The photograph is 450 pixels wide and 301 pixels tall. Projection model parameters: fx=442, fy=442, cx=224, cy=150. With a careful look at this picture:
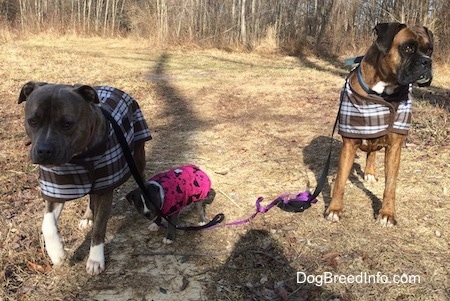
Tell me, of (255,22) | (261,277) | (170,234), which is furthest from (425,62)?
(255,22)

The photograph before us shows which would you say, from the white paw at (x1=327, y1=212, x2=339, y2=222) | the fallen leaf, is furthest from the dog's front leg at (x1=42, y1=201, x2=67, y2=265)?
the white paw at (x1=327, y1=212, x2=339, y2=222)

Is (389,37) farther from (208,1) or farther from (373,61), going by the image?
(208,1)

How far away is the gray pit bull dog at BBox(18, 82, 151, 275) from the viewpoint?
99.0 inches

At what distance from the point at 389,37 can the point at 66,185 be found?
8.70 ft

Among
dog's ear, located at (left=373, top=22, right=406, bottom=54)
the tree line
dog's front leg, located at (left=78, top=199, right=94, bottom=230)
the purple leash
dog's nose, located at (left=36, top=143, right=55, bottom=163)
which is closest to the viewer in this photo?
dog's nose, located at (left=36, top=143, right=55, bottom=163)

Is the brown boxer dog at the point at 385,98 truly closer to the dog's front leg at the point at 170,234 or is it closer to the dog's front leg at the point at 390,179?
the dog's front leg at the point at 390,179

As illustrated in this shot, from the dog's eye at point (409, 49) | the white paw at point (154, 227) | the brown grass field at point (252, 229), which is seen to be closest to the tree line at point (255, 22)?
the brown grass field at point (252, 229)

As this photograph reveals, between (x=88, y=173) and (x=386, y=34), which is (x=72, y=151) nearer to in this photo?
(x=88, y=173)

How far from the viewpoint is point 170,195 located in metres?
3.30

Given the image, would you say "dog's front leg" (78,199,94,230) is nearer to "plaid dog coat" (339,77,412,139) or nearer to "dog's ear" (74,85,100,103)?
"dog's ear" (74,85,100,103)

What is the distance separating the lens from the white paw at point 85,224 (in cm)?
359

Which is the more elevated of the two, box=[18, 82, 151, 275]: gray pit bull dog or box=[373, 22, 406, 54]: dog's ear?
box=[373, 22, 406, 54]: dog's ear

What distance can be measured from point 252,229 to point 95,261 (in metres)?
1.30

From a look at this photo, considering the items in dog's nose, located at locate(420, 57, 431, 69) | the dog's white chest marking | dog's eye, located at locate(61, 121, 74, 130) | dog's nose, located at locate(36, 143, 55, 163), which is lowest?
dog's nose, located at locate(36, 143, 55, 163)
